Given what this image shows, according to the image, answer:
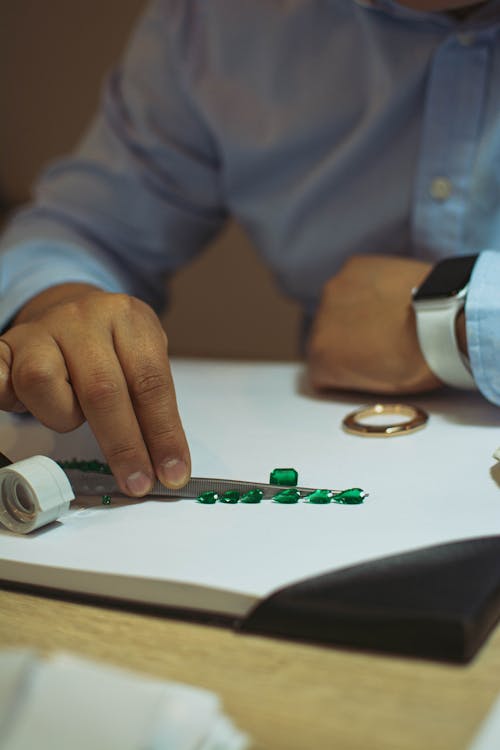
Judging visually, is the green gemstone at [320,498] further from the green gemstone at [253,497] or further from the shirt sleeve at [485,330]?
the shirt sleeve at [485,330]

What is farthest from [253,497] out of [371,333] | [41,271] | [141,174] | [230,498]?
[141,174]

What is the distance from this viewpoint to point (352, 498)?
0.44m

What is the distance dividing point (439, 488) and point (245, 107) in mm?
517

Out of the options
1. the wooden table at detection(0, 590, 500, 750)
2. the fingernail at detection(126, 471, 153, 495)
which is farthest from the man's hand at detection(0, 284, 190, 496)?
the wooden table at detection(0, 590, 500, 750)

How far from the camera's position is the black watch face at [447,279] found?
563mm

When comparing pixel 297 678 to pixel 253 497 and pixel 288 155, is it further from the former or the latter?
pixel 288 155

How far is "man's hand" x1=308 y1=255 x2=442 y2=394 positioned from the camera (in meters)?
0.61

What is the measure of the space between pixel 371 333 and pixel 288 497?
0.71 ft

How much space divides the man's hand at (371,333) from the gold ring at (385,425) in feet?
0.08

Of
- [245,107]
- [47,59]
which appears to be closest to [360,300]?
[245,107]

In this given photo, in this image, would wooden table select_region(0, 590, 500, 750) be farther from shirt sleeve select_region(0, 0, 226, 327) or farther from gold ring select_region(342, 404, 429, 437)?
shirt sleeve select_region(0, 0, 226, 327)

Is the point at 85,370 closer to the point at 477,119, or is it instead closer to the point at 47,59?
the point at 477,119

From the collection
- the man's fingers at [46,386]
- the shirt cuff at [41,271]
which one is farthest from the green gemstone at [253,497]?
the shirt cuff at [41,271]

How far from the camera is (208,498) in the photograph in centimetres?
46
